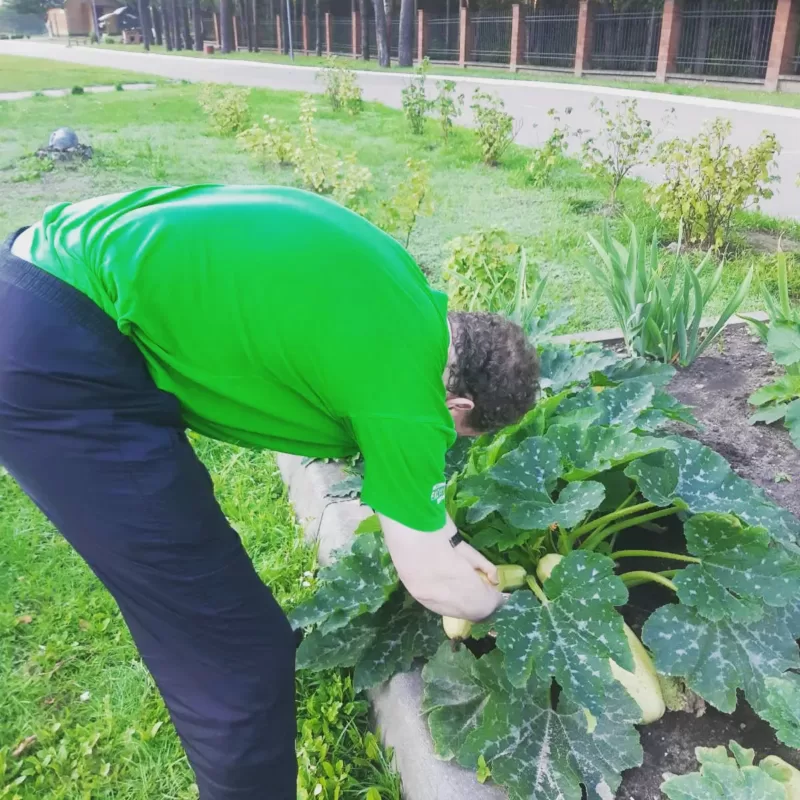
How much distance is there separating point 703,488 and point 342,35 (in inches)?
1181

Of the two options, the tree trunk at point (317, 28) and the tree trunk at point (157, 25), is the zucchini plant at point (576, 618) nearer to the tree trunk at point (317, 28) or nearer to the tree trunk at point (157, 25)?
the tree trunk at point (157, 25)

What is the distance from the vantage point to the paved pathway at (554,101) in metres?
9.07

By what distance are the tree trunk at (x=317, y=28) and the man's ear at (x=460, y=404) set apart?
95.1 ft

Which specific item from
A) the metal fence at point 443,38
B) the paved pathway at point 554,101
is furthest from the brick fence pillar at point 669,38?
the metal fence at point 443,38

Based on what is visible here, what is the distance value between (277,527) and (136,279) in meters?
1.52

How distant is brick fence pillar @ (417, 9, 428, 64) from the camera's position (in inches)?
960

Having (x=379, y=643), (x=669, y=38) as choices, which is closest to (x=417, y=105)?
(x=379, y=643)

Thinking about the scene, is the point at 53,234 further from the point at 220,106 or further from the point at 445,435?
the point at 220,106

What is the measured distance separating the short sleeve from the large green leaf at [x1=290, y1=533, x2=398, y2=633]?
0.61 m

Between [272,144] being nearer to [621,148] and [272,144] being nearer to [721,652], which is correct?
[621,148]

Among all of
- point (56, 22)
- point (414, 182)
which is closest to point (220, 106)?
point (414, 182)

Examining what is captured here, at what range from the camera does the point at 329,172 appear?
629 centimetres

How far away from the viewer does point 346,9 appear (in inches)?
1120

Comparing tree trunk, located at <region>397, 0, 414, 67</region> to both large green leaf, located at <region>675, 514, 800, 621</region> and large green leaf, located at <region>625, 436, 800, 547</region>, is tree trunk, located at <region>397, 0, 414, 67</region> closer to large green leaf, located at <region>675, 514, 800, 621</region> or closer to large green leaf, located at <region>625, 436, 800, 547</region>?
large green leaf, located at <region>625, 436, 800, 547</region>
